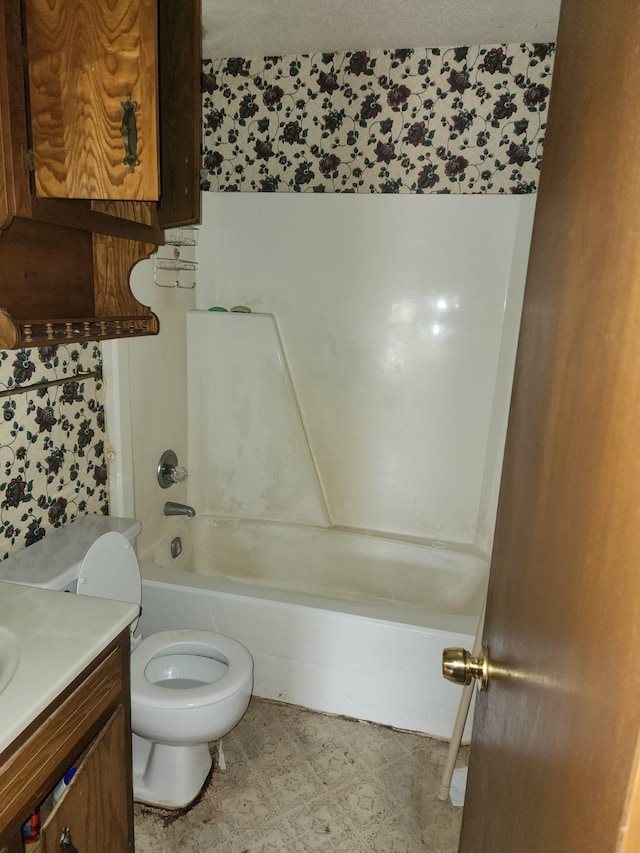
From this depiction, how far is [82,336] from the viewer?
1429mm

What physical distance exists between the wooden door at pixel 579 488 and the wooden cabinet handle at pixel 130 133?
792mm

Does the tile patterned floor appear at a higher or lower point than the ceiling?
lower

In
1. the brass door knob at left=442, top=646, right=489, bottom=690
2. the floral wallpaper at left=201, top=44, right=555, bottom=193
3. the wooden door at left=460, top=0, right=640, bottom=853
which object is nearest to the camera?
the wooden door at left=460, top=0, right=640, bottom=853

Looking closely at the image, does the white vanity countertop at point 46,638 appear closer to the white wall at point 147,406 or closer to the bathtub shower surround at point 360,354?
the white wall at point 147,406

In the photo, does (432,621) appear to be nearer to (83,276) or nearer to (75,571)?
(75,571)

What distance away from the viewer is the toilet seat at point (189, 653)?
158cm

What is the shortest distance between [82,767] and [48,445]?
39.0 inches

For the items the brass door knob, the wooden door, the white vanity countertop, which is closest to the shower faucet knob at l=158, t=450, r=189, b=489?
the white vanity countertop

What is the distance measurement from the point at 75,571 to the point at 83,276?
2.84ft

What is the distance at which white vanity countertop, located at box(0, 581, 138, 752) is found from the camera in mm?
951

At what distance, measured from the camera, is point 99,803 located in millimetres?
1193

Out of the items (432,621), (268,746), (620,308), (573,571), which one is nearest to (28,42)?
(620,308)

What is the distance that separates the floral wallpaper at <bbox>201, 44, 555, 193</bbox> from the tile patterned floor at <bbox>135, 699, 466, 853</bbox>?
2.33 m

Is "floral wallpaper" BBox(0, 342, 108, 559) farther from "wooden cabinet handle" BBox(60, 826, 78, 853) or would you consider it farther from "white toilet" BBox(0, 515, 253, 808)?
"wooden cabinet handle" BBox(60, 826, 78, 853)
